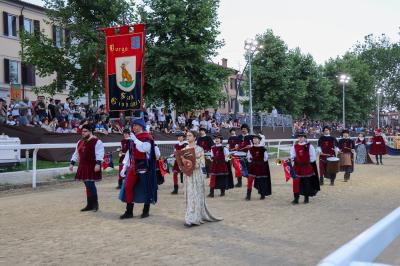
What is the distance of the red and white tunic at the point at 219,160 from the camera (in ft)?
41.9

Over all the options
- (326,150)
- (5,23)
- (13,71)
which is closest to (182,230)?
(326,150)

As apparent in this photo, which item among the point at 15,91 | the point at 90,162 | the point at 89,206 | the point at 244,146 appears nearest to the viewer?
the point at 90,162

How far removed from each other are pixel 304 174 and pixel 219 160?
2442 mm

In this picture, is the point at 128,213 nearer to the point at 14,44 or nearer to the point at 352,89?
the point at 14,44

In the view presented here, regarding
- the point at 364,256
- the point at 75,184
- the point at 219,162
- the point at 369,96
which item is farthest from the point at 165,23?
the point at 369,96

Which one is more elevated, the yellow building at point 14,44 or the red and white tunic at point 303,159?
the yellow building at point 14,44

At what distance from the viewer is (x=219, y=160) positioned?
511 inches

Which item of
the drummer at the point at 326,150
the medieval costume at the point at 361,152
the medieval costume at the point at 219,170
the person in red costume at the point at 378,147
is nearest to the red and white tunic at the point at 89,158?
the medieval costume at the point at 219,170

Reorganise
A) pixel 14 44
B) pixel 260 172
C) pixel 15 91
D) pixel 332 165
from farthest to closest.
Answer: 1. pixel 14 44
2. pixel 15 91
3. pixel 332 165
4. pixel 260 172

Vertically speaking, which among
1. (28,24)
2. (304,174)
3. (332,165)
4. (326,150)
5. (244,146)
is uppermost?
(28,24)

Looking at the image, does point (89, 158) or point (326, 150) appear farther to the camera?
point (326, 150)

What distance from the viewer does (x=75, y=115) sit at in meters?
22.3

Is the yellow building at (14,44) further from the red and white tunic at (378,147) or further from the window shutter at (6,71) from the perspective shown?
the red and white tunic at (378,147)

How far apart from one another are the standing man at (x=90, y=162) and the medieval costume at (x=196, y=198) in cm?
227
